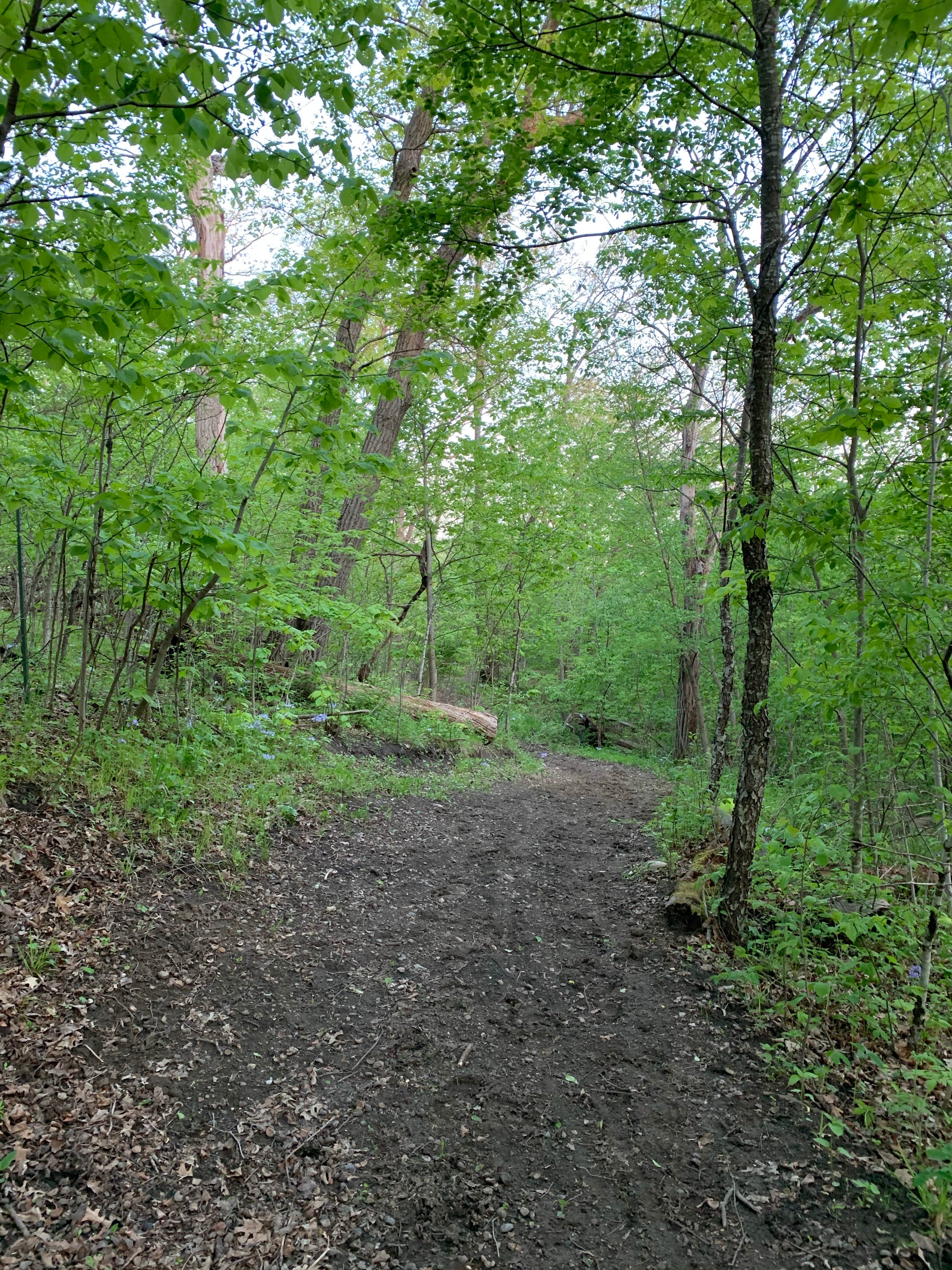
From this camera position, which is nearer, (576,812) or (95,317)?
(95,317)

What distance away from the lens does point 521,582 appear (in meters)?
12.4

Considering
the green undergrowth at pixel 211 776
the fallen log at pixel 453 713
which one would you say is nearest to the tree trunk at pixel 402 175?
the green undergrowth at pixel 211 776

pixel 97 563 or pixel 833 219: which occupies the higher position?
pixel 833 219

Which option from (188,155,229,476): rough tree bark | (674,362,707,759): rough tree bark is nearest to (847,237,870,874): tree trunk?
(188,155,229,476): rough tree bark

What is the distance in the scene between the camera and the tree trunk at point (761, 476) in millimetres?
3762

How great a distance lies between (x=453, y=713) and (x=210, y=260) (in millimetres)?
8870

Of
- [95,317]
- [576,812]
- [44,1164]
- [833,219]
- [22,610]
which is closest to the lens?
[44,1164]

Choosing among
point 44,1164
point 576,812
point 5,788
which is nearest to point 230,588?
point 5,788

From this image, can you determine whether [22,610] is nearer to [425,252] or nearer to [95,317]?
[95,317]

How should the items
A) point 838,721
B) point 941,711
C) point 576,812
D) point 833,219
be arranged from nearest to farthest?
point 941,711, point 833,219, point 838,721, point 576,812

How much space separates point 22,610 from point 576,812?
644 cm

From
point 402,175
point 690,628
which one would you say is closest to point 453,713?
point 690,628

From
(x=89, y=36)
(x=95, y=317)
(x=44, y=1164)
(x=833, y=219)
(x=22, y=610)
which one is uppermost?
(x=833, y=219)

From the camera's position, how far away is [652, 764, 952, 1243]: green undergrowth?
2.59 m
